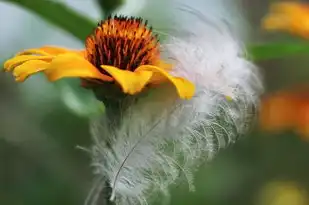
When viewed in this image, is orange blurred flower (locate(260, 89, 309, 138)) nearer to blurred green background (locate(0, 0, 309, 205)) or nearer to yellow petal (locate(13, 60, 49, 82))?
blurred green background (locate(0, 0, 309, 205))

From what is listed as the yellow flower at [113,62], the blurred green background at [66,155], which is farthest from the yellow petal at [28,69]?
the blurred green background at [66,155]

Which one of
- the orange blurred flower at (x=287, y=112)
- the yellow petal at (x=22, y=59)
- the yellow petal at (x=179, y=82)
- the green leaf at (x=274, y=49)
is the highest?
the yellow petal at (x=179, y=82)

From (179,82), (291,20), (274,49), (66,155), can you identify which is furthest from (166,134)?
(66,155)

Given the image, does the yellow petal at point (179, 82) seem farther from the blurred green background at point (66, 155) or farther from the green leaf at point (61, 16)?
the blurred green background at point (66, 155)

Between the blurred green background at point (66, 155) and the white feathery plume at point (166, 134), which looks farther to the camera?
the blurred green background at point (66, 155)

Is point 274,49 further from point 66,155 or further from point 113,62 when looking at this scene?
point 66,155

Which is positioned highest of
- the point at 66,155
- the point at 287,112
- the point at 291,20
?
the point at 291,20
